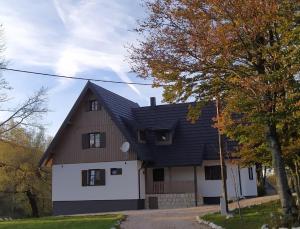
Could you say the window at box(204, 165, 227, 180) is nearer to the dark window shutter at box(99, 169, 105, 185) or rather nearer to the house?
the house

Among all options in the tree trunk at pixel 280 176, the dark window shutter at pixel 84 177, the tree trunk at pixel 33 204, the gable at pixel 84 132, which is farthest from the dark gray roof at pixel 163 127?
the tree trunk at pixel 280 176

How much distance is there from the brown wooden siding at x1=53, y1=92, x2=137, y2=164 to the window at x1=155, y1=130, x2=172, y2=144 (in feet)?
11.0

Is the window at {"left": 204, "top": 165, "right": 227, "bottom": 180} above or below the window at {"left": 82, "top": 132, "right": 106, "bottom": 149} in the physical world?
below

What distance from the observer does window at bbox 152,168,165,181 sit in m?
35.4

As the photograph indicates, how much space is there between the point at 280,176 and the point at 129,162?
60.3ft

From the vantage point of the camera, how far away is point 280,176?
1609 cm

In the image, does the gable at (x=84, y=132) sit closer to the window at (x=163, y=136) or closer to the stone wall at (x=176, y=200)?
the window at (x=163, y=136)

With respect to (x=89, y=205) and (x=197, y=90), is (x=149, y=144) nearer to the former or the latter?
(x=89, y=205)

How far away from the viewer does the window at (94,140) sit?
1364 inches

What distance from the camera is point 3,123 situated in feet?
117

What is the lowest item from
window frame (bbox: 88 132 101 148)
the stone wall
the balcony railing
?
the stone wall

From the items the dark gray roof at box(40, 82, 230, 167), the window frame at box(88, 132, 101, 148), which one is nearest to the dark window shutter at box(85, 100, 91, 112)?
the dark gray roof at box(40, 82, 230, 167)

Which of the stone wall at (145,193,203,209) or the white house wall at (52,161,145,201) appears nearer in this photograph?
the stone wall at (145,193,203,209)

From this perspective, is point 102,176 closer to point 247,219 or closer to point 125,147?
point 125,147
